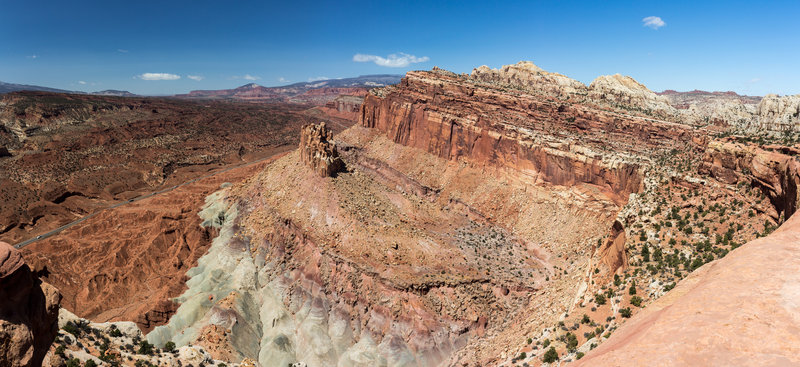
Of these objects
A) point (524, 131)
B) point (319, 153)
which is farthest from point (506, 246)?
point (319, 153)

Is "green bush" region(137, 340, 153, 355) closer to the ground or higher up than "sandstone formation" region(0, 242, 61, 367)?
closer to the ground

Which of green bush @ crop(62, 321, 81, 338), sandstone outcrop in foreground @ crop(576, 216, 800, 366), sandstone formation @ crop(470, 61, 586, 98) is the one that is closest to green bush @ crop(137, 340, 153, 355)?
green bush @ crop(62, 321, 81, 338)

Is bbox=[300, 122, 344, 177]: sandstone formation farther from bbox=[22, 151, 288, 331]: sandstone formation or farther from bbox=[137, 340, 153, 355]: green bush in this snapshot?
bbox=[137, 340, 153, 355]: green bush

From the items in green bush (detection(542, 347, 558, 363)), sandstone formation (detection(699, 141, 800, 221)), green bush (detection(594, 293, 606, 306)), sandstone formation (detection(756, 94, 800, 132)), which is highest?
sandstone formation (detection(756, 94, 800, 132))

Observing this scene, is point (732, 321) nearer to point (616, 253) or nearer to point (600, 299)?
point (600, 299)

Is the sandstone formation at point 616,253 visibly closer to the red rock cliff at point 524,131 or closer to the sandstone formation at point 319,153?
the red rock cliff at point 524,131

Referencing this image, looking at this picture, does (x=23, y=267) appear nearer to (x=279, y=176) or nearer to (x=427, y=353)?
(x=427, y=353)
